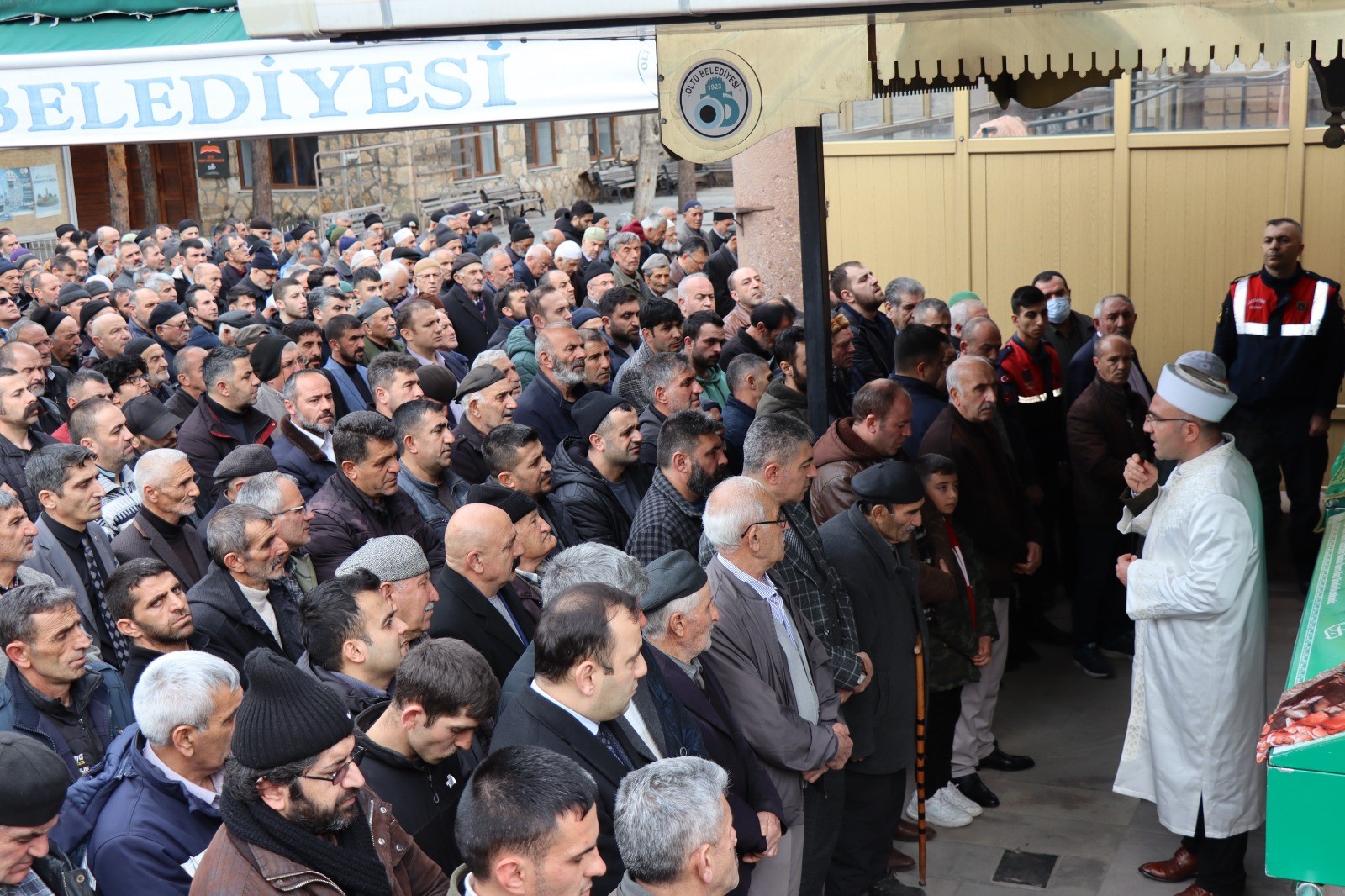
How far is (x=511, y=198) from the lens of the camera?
31141mm

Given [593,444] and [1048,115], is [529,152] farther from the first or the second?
[593,444]

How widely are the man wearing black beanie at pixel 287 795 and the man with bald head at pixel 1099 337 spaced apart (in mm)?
5909

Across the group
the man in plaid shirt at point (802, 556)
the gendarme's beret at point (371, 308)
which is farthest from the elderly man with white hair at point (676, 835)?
the gendarme's beret at point (371, 308)

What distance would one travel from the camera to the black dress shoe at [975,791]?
577 cm

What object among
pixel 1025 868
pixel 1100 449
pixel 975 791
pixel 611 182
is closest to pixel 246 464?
pixel 975 791

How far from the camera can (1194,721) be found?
4.82 meters

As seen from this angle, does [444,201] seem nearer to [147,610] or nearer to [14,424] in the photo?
[14,424]

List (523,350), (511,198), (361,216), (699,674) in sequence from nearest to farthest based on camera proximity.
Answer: (699,674) → (523,350) → (361,216) → (511,198)

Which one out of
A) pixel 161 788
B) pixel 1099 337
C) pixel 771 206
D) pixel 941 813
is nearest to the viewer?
pixel 161 788

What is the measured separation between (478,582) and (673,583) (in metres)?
0.91

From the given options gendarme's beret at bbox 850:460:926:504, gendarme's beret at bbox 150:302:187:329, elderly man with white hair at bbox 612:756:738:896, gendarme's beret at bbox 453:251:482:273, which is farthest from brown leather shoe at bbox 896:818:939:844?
gendarme's beret at bbox 453:251:482:273

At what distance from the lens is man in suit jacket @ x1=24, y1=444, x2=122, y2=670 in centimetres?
509

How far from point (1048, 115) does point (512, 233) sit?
729 centimetres

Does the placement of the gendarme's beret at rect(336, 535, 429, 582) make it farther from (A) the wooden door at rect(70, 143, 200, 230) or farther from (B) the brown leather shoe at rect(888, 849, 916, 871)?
(A) the wooden door at rect(70, 143, 200, 230)
